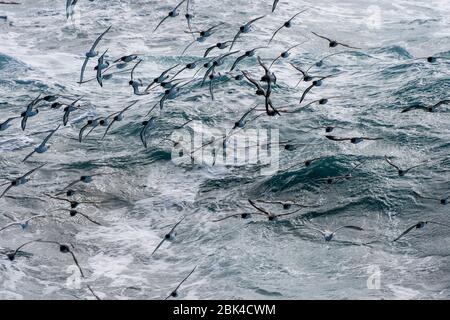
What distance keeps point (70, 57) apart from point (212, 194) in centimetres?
1776

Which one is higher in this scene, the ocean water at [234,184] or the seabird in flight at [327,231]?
the seabird in flight at [327,231]

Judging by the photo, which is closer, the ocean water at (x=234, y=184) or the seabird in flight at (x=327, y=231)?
the ocean water at (x=234, y=184)

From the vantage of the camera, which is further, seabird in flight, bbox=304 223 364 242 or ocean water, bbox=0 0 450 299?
seabird in flight, bbox=304 223 364 242

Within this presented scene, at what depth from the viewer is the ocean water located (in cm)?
1856

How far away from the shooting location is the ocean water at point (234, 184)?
18562 millimetres

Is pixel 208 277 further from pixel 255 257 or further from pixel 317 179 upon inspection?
pixel 317 179

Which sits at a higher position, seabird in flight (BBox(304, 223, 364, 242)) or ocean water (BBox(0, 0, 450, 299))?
seabird in flight (BBox(304, 223, 364, 242))

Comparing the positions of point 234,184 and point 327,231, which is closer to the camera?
point 327,231

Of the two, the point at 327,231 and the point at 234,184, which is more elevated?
the point at 327,231

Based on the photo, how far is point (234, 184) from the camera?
930 inches

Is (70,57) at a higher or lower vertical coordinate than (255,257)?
lower

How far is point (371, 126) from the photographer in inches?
1063
